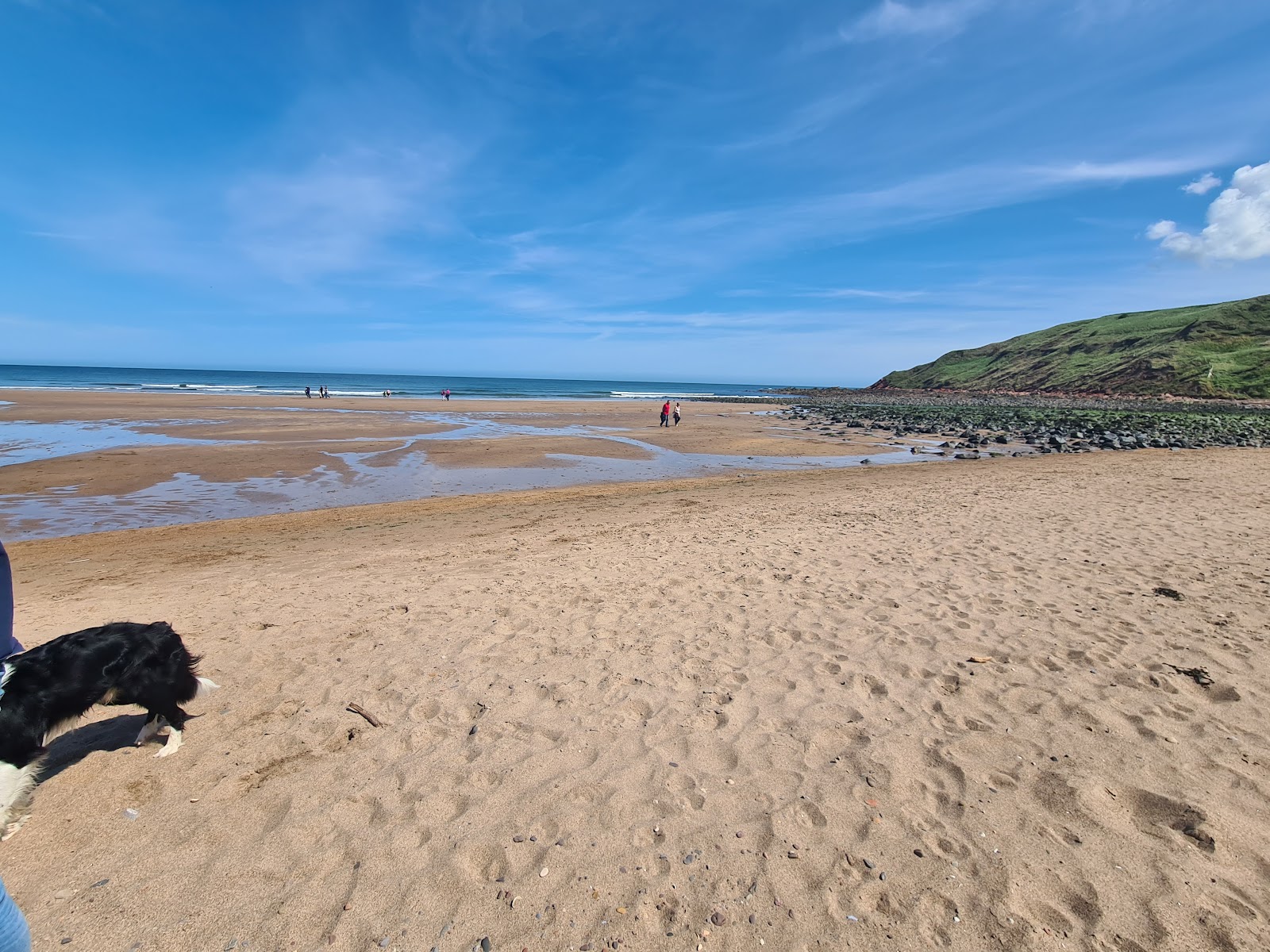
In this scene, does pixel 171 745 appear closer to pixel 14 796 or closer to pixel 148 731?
pixel 148 731

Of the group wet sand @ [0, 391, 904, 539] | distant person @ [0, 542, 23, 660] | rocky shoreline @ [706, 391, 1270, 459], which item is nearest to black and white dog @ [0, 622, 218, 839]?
distant person @ [0, 542, 23, 660]

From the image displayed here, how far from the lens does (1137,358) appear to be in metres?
62.7

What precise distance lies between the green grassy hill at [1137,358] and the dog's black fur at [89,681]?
6681cm

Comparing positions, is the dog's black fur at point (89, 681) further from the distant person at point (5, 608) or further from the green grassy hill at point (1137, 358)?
the green grassy hill at point (1137, 358)

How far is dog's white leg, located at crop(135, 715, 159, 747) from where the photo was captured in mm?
3816

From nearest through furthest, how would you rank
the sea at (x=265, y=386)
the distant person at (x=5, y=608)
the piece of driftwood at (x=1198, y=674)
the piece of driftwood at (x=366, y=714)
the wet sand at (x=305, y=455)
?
the distant person at (x=5, y=608)
the piece of driftwood at (x=366, y=714)
the piece of driftwood at (x=1198, y=674)
the wet sand at (x=305, y=455)
the sea at (x=265, y=386)

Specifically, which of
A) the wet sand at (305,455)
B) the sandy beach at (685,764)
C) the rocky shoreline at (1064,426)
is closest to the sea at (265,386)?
the wet sand at (305,455)

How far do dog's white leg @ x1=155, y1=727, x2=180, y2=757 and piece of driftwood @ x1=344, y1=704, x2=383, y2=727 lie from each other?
3.21ft

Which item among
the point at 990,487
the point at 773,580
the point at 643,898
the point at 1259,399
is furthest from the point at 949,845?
the point at 1259,399

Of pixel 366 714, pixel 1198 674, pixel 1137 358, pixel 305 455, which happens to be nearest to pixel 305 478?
pixel 305 455

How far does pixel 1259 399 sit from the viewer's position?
146ft

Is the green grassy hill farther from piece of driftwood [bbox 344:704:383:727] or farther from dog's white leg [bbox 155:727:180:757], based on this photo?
dog's white leg [bbox 155:727:180:757]

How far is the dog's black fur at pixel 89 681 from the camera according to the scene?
3.06 meters

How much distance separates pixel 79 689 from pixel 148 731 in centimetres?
71
